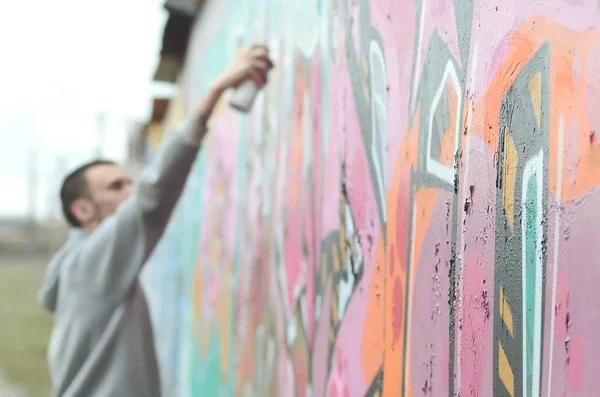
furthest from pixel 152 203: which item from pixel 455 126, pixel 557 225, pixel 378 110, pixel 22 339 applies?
pixel 22 339

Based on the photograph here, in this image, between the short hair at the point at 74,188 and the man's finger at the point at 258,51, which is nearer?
the man's finger at the point at 258,51

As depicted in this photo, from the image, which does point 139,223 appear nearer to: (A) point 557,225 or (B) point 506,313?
(B) point 506,313

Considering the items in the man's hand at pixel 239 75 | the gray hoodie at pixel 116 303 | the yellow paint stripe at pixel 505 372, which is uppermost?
the man's hand at pixel 239 75

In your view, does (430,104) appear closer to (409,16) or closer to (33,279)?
(409,16)

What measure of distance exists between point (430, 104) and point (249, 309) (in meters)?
2.26

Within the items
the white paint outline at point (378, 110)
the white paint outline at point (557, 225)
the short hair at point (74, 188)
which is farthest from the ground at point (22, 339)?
the white paint outline at point (557, 225)

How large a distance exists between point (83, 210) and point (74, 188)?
10cm

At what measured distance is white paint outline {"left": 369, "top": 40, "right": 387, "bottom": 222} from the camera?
168 centimetres

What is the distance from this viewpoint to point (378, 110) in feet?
5.71

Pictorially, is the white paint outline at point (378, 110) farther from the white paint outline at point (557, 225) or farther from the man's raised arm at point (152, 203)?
the man's raised arm at point (152, 203)

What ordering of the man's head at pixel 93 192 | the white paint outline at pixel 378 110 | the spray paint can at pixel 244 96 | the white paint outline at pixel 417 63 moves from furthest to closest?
the man's head at pixel 93 192, the spray paint can at pixel 244 96, the white paint outline at pixel 378 110, the white paint outline at pixel 417 63

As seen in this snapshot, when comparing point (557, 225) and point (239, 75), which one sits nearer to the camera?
point (557, 225)

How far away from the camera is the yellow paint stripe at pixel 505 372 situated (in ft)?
3.31

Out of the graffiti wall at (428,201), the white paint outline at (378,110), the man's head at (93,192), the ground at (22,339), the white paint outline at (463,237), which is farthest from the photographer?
the ground at (22,339)
